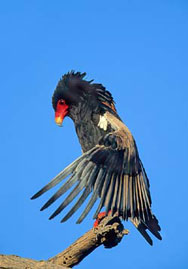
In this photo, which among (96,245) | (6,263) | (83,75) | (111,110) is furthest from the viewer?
(83,75)

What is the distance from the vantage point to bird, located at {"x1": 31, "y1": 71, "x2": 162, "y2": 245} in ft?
15.9

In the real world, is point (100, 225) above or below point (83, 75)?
below

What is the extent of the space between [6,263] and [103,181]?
1270 millimetres

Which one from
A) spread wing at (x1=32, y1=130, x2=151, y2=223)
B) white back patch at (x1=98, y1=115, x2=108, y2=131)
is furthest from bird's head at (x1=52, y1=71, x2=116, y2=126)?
spread wing at (x1=32, y1=130, x2=151, y2=223)

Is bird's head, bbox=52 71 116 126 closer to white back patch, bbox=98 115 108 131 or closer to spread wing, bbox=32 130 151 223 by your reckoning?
white back patch, bbox=98 115 108 131

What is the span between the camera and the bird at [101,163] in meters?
4.85

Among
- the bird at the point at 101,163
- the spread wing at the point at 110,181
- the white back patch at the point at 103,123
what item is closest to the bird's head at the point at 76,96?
the bird at the point at 101,163

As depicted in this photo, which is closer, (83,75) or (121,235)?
(121,235)

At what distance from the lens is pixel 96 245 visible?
16.7ft

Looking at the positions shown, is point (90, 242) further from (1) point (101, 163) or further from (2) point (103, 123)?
(2) point (103, 123)

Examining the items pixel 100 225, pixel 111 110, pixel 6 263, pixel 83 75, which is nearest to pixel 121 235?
pixel 100 225

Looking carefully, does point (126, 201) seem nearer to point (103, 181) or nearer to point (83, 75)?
point (103, 181)

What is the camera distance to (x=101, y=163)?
5230 millimetres

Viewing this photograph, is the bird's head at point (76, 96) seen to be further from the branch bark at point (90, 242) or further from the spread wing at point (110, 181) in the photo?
the branch bark at point (90, 242)
